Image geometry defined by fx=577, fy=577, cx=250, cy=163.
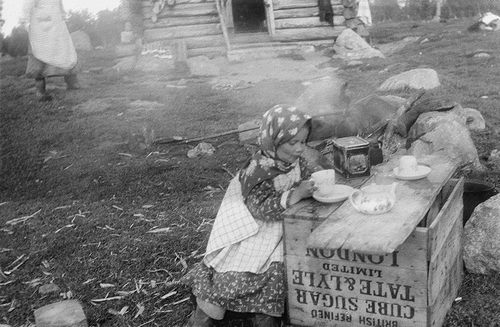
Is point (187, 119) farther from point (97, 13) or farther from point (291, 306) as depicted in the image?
point (97, 13)

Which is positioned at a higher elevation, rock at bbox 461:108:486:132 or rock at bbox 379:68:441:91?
rock at bbox 379:68:441:91

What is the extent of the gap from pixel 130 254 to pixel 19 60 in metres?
9.73

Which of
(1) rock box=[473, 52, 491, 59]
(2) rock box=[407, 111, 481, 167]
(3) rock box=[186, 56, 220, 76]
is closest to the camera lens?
(2) rock box=[407, 111, 481, 167]

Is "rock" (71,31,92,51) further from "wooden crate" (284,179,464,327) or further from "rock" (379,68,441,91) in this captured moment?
"wooden crate" (284,179,464,327)

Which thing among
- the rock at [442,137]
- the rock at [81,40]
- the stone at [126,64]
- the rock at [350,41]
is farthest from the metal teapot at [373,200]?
the rock at [81,40]

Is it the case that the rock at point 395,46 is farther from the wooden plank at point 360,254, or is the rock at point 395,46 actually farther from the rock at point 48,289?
the wooden plank at point 360,254

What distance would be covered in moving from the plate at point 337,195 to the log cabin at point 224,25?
10.1 meters

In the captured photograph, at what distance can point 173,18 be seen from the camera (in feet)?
44.5

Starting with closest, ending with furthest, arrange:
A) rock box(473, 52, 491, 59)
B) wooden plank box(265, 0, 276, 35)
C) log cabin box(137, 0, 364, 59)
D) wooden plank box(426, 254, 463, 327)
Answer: wooden plank box(426, 254, 463, 327) → rock box(473, 52, 491, 59) → log cabin box(137, 0, 364, 59) → wooden plank box(265, 0, 276, 35)

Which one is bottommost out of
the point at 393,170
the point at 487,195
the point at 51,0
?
the point at 487,195

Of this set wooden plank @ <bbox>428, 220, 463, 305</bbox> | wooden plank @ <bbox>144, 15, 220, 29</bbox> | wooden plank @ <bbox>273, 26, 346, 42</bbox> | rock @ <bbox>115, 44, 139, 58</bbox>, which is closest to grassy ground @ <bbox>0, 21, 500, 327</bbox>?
wooden plank @ <bbox>428, 220, 463, 305</bbox>

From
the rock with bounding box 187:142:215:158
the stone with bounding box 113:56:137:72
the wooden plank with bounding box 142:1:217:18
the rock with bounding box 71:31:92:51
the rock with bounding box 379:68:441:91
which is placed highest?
the wooden plank with bounding box 142:1:217:18

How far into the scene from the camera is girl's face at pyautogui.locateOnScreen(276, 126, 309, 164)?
329 cm

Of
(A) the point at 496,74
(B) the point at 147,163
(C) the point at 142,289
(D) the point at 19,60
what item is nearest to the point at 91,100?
(B) the point at 147,163
